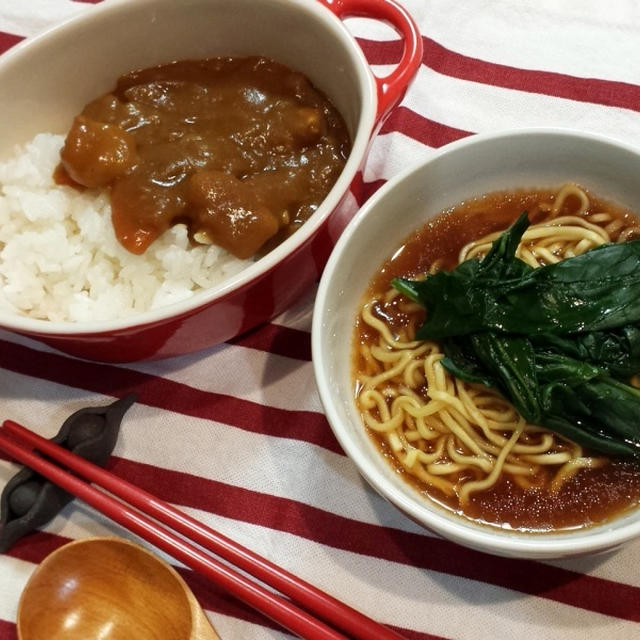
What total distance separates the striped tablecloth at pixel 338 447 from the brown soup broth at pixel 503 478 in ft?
0.44

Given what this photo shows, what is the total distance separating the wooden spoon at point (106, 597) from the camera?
5.15 feet

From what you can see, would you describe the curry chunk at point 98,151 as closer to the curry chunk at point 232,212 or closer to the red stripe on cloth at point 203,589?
the curry chunk at point 232,212

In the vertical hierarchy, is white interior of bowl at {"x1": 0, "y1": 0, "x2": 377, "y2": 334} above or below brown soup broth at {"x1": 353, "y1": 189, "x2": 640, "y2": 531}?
above

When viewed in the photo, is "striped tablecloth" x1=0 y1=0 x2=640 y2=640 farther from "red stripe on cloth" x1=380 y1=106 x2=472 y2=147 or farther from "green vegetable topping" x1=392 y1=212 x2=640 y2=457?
"green vegetable topping" x1=392 y1=212 x2=640 y2=457

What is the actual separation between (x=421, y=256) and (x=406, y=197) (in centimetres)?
17

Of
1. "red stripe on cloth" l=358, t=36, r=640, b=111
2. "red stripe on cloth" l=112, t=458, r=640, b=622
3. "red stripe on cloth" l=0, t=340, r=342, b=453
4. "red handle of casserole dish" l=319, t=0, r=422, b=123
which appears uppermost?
"red handle of casserole dish" l=319, t=0, r=422, b=123

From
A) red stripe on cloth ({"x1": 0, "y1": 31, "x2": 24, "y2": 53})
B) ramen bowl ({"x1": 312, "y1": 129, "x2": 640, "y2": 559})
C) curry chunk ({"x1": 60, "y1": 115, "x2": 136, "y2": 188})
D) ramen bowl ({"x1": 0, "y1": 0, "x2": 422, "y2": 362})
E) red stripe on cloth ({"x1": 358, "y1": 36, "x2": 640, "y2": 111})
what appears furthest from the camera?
red stripe on cloth ({"x1": 0, "y1": 31, "x2": 24, "y2": 53})

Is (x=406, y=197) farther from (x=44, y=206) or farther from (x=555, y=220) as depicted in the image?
(x=44, y=206)

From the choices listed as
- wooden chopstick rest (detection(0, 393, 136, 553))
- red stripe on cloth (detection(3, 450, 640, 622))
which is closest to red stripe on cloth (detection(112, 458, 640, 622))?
red stripe on cloth (detection(3, 450, 640, 622))

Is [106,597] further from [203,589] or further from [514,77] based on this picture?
[514,77]

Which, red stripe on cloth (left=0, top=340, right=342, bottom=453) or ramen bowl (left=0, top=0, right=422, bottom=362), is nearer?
ramen bowl (left=0, top=0, right=422, bottom=362)

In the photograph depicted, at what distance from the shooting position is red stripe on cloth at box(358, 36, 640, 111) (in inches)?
78.6

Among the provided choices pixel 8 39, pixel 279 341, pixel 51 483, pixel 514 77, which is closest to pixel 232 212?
pixel 279 341

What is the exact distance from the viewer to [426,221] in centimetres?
175
